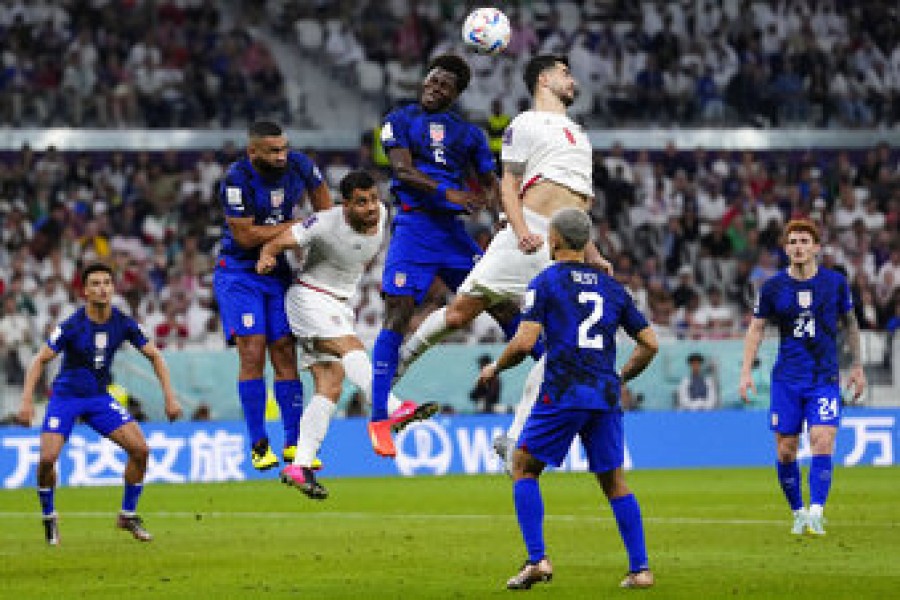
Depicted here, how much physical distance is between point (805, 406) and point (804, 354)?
1.47 feet

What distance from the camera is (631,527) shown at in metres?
11.7

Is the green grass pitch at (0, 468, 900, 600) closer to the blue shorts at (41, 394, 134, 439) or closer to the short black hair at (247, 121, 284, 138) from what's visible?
the blue shorts at (41, 394, 134, 439)

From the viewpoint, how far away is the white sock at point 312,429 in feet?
51.4

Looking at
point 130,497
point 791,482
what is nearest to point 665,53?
point 791,482

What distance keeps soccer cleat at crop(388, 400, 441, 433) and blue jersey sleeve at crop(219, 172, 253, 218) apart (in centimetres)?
198

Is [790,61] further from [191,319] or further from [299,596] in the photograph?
[299,596]

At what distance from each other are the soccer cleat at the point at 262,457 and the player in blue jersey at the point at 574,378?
4.27 metres

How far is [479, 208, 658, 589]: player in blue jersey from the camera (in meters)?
11.7

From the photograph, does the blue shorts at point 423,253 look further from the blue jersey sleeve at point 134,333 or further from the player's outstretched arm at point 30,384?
the player's outstretched arm at point 30,384

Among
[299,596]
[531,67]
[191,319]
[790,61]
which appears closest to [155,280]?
[191,319]

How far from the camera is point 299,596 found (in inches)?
473

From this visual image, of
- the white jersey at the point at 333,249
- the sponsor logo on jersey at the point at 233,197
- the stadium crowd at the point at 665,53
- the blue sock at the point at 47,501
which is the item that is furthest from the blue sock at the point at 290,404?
the stadium crowd at the point at 665,53

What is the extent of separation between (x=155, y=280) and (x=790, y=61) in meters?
14.2

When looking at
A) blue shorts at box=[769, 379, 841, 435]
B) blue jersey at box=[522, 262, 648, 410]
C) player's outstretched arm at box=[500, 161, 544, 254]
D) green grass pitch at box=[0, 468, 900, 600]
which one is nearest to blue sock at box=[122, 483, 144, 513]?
green grass pitch at box=[0, 468, 900, 600]
